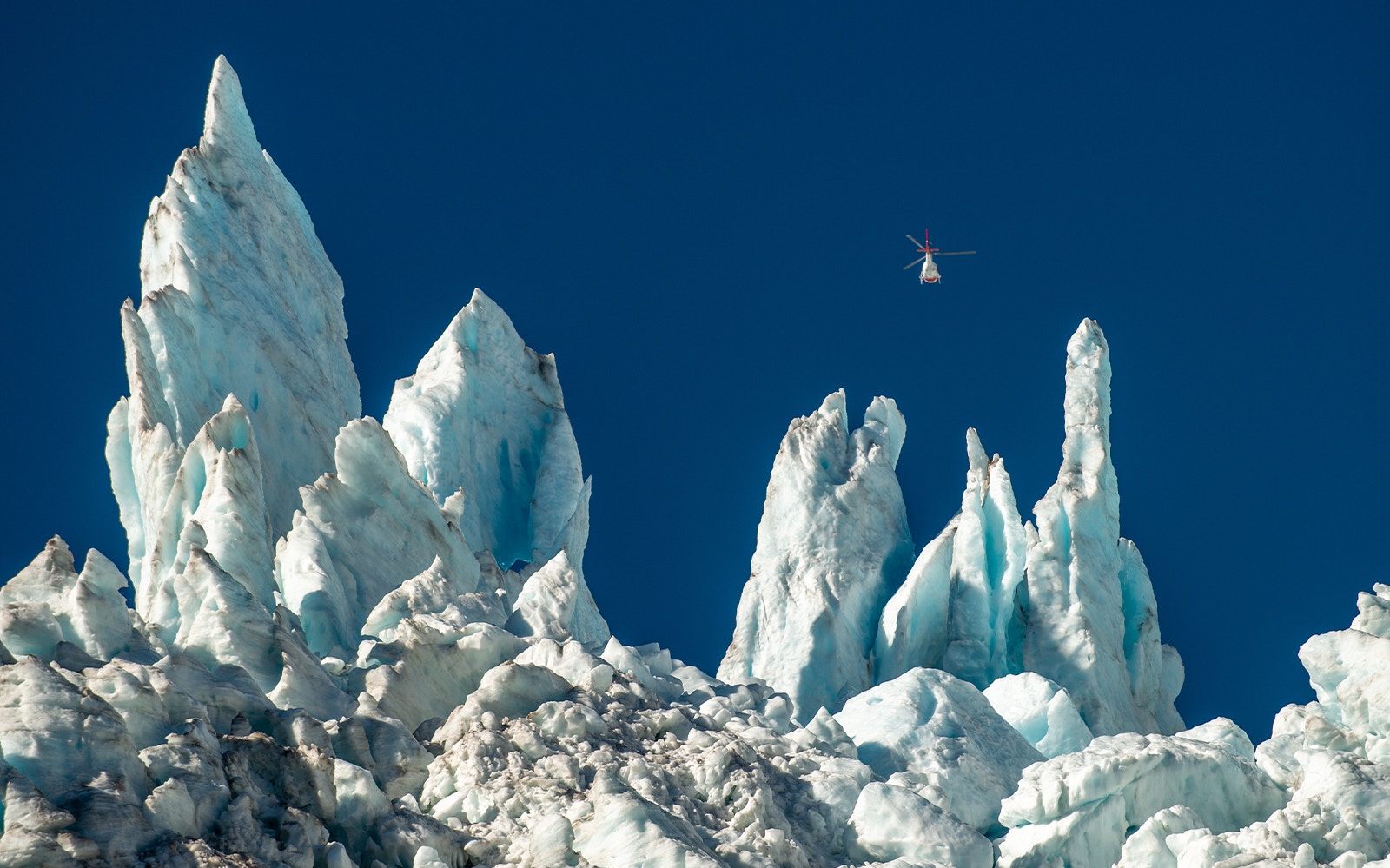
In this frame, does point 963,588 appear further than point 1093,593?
No

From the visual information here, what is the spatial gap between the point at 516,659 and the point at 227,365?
45.9 feet

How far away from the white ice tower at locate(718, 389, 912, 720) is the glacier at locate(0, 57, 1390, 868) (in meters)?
0.08

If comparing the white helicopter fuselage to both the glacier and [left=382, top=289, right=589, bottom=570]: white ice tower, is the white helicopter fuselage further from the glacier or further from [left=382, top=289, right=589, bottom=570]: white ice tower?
[left=382, top=289, right=589, bottom=570]: white ice tower

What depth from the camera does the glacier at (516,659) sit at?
16.5 meters

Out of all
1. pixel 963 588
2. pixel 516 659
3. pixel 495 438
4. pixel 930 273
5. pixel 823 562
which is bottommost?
pixel 516 659

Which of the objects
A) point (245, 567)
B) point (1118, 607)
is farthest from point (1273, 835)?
point (1118, 607)

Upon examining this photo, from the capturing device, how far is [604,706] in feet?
69.6

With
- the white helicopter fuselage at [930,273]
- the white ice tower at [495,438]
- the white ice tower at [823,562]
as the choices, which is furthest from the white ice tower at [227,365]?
the white helicopter fuselage at [930,273]

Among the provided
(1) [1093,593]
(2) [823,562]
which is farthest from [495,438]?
(1) [1093,593]

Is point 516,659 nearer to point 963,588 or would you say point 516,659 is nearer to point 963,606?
point 963,606

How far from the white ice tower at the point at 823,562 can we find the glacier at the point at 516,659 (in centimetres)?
8

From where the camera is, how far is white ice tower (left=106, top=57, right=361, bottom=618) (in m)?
28.2

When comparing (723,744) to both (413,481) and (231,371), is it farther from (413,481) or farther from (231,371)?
(231,371)

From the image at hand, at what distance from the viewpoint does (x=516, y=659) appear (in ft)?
74.4
